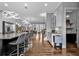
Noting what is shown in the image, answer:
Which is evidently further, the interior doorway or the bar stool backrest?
the interior doorway

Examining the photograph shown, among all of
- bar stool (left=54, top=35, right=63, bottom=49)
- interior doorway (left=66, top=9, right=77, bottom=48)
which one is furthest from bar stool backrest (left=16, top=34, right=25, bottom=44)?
interior doorway (left=66, top=9, right=77, bottom=48)

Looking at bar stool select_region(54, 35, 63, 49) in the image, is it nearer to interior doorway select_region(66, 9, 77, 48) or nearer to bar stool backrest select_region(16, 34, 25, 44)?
interior doorway select_region(66, 9, 77, 48)

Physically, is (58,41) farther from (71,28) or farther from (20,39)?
(20,39)

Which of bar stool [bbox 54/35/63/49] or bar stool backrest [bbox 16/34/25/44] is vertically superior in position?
bar stool backrest [bbox 16/34/25/44]

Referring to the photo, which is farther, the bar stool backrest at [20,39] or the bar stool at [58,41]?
the bar stool at [58,41]

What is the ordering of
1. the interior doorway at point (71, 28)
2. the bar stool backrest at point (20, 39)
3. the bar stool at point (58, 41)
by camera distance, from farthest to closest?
the interior doorway at point (71, 28) < the bar stool at point (58, 41) < the bar stool backrest at point (20, 39)

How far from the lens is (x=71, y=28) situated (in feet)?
17.2

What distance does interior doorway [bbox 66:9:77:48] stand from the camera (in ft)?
17.0

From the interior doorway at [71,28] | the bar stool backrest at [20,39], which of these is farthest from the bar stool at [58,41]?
the bar stool backrest at [20,39]

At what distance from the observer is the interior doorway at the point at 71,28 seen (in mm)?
5183

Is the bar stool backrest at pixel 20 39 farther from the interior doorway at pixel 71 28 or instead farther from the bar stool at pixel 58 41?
the interior doorway at pixel 71 28

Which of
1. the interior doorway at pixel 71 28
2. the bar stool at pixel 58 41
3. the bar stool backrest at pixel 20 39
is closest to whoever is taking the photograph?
the bar stool backrest at pixel 20 39

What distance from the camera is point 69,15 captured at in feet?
18.5

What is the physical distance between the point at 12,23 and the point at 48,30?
4.80ft
